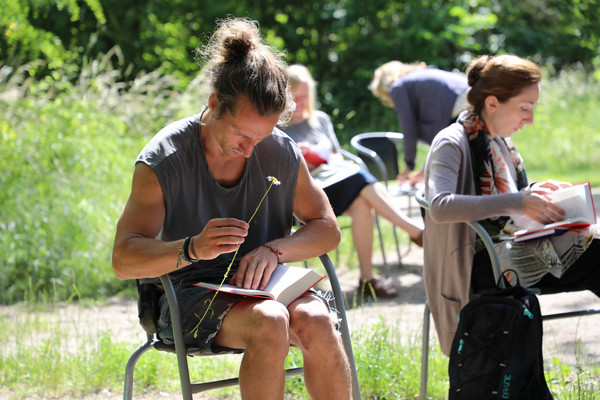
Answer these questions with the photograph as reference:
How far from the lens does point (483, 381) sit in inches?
99.7

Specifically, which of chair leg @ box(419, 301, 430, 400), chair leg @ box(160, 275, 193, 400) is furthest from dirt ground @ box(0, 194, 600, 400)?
chair leg @ box(160, 275, 193, 400)

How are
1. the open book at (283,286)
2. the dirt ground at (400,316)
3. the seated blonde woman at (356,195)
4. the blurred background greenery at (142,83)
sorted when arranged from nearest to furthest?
→ the open book at (283,286) < the dirt ground at (400,316) < the seated blonde woman at (356,195) < the blurred background greenery at (142,83)

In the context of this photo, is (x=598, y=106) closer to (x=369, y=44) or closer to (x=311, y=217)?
(x=369, y=44)

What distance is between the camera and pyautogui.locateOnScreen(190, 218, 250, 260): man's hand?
2.21m

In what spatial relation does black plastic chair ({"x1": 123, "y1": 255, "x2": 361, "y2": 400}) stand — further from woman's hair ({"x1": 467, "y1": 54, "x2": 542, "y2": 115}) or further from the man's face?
woman's hair ({"x1": 467, "y1": 54, "x2": 542, "y2": 115})

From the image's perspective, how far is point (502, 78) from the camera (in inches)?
122

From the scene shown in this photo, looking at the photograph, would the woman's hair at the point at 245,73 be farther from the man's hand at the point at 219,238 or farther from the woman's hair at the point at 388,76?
the woman's hair at the point at 388,76

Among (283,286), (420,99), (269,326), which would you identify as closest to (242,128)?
(283,286)

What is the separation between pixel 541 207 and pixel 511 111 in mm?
440

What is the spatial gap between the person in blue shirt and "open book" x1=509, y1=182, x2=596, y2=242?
7.93ft

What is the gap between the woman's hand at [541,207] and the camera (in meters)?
2.93

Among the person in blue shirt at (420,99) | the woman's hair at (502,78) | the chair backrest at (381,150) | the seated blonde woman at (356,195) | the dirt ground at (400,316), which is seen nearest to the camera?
the woman's hair at (502,78)

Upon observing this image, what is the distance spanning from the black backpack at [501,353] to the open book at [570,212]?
1.29 ft

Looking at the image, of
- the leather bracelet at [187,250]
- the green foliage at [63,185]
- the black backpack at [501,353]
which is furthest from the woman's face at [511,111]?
the green foliage at [63,185]
